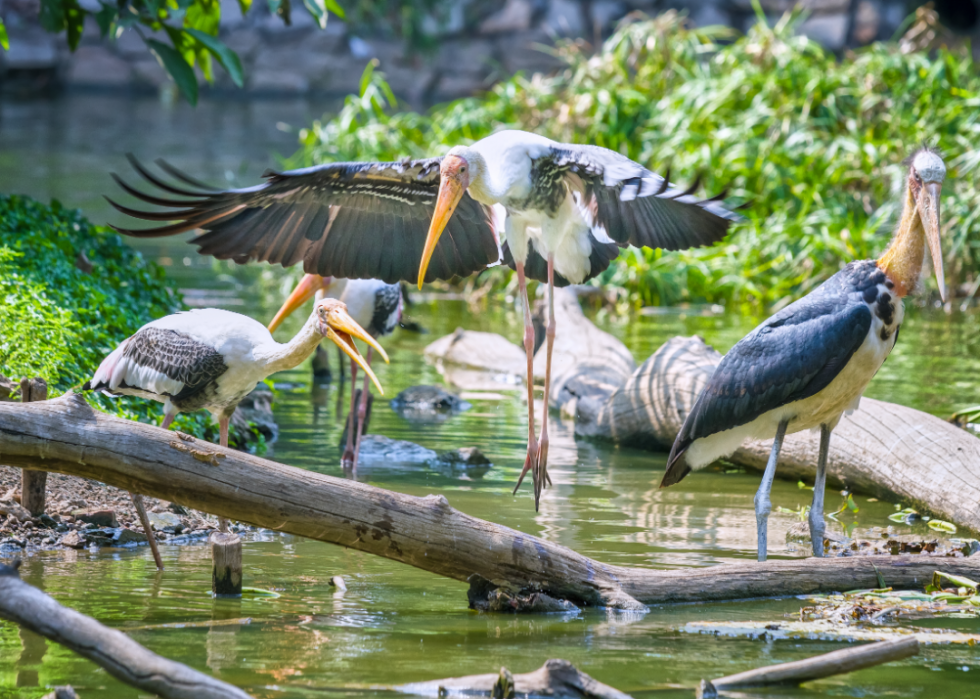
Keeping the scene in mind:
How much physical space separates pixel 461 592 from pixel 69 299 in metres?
3.52

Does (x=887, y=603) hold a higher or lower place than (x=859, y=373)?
lower

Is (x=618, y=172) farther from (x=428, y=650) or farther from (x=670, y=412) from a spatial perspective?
(x=670, y=412)

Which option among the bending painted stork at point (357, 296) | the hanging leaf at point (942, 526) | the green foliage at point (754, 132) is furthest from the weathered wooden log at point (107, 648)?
the green foliage at point (754, 132)

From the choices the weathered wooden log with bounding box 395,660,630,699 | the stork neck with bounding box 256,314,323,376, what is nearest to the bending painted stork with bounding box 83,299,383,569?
the stork neck with bounding box 256,314,323,376

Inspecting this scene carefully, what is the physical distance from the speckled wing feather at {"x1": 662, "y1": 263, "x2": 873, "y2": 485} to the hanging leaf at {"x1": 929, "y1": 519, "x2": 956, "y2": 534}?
135 cm

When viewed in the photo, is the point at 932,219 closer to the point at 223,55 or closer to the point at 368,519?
the point at 368,519

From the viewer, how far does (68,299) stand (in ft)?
23.0

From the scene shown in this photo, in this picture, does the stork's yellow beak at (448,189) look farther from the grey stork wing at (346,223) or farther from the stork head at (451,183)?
the grey stork wing at (346,223)

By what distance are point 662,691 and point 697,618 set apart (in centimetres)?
82

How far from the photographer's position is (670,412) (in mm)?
7566

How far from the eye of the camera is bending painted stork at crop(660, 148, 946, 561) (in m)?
5.04

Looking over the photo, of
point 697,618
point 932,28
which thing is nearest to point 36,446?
point 697,618

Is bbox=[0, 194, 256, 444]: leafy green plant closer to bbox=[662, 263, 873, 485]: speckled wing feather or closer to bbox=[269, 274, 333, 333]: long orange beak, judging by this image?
bbox=[269, 274, 333, 333]: long orange beak

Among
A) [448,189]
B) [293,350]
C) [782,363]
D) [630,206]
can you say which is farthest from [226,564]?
[630,206]
